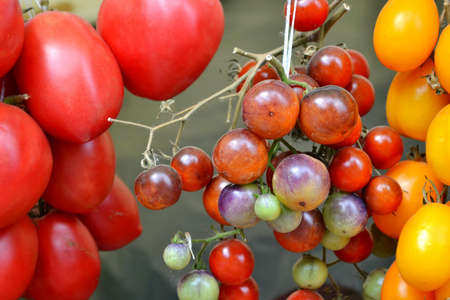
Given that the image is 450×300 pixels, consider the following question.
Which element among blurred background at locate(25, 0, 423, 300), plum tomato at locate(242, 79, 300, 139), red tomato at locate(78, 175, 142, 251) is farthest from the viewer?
blurred background at locate(25, 0, 423, 300)

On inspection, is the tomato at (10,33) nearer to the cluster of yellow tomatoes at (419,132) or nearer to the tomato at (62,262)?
the tomato at (62,262)

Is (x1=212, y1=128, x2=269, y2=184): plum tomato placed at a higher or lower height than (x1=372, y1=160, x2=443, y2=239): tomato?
higher

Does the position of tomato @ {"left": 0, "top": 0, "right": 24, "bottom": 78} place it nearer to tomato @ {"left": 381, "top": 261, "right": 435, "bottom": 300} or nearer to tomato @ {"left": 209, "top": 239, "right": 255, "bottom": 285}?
tomato @ {"left": 209, "top": 239, "right": 255, "bottom": 285}

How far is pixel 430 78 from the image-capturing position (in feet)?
1.68

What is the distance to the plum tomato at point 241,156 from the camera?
0.41m

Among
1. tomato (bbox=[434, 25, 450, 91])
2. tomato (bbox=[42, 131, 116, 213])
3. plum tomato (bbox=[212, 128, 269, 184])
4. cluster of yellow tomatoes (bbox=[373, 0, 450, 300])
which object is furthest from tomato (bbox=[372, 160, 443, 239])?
tomato (bbox=[42, 131, 116, 213])

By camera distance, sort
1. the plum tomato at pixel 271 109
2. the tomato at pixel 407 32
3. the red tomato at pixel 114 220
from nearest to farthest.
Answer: the plum tomato at pixel 271 109 → the tomato at pixel 407 32 → the red tomato at pixel 114 220

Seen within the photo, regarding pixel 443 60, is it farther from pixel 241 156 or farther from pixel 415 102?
pixel 241 156

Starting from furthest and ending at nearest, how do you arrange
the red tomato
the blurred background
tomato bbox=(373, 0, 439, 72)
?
the blurred background < the red tomato < tomato bbox=(373, 0, 439, 72)

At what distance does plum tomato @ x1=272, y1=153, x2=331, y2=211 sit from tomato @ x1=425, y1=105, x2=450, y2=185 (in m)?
0.13

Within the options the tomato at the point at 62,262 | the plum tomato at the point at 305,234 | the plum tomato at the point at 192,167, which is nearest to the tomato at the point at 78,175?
the tomato at the point at 62,262

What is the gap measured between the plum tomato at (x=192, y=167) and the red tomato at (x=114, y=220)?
9.5 inches

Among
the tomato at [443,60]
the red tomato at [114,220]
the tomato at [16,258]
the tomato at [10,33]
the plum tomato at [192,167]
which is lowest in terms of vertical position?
the red tomato at [114,220]

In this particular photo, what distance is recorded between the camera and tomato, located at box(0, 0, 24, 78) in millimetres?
431
